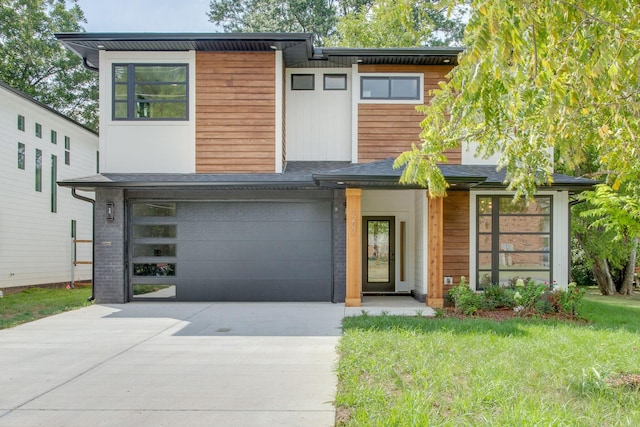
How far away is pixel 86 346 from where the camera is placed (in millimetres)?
6508

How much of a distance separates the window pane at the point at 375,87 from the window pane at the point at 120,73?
5114 mm

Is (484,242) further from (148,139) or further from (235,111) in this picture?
(148,139)

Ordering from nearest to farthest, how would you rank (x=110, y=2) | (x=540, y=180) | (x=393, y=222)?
(x=540, y=180), (x=393, y=222), (x=110, y=2)

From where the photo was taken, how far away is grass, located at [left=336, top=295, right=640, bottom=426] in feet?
12.5

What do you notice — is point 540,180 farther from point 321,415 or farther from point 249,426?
point 249,426

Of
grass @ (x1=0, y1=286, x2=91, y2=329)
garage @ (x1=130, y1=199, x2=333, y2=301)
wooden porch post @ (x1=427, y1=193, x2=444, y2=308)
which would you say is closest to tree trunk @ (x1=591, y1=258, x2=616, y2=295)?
wooden porch post @ (x1=427, y1=193, x2=444, y2=308)

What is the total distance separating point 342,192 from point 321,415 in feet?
22.3

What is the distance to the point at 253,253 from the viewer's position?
10648 mm

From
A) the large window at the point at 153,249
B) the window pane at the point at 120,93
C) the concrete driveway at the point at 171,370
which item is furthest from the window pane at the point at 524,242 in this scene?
the window pane at the point at 120,93

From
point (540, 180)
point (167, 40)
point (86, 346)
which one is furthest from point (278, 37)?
point (86, 346)

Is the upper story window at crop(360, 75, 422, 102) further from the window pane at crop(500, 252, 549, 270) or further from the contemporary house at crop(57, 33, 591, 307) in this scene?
the window pane at crop(500, 252, 549, 270)

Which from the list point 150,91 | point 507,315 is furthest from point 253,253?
point 507,315

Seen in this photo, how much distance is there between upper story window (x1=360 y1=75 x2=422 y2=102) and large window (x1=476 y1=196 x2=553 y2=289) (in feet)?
9.83

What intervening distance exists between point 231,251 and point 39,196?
7687 mm
